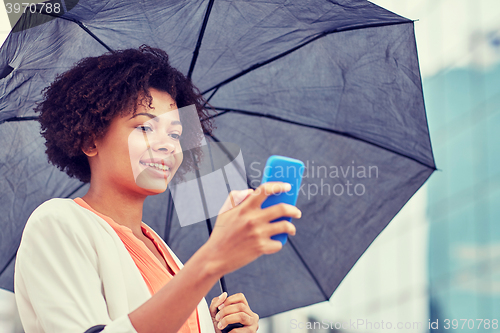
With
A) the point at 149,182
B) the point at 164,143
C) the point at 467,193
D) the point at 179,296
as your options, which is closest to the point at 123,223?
the point at 149,182

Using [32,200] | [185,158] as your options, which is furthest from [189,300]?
[32,200]

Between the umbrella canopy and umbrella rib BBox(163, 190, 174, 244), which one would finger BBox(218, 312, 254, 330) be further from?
umbrella rib BBox(163, 190, 174, 244)

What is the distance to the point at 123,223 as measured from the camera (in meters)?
1.11

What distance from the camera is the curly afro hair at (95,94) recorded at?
1090mm

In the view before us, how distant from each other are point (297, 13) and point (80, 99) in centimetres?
78

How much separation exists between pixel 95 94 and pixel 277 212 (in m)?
0.80

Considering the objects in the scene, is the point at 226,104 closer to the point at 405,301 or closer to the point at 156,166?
the point at 156,166

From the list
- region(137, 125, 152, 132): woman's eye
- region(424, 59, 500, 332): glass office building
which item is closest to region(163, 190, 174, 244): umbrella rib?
region(137, 125, 152, 132): woman's eye

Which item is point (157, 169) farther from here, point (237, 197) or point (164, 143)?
point (237, 197)

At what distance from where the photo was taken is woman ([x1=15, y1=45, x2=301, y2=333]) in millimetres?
645

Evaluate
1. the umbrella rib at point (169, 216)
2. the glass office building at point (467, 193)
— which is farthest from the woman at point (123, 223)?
the glass office building at point (467, 193)

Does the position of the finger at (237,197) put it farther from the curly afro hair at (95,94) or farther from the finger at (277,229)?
the curly afro hair at (95,94)

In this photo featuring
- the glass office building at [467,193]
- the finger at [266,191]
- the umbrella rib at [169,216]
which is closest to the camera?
the finger at [266,191]

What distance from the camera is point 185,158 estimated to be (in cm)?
137
